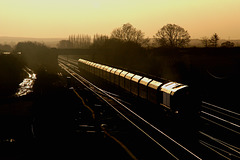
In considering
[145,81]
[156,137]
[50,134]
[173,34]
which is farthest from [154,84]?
[173,34]

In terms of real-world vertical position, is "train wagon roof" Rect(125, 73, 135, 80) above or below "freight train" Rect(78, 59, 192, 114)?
above

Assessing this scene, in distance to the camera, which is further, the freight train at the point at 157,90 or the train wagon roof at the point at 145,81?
the train wagon roof at the point at 145,81

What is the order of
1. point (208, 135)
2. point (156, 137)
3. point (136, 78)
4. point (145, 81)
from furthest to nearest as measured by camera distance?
point (136, 78), point (145, 81), point (208, 135), point (156, 137)

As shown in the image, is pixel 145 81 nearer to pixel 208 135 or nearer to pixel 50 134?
pixel 208 135

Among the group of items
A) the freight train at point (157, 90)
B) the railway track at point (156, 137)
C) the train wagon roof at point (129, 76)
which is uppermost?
the train wagon roof at point (129, 76)

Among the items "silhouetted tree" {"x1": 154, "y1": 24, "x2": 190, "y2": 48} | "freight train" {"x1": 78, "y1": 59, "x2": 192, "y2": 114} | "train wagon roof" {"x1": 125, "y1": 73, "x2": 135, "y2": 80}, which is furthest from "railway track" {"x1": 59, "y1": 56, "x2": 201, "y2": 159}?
"silhouetted tree" {"x1": 154, "y1": 24, "x2": 190, "y2": 48}

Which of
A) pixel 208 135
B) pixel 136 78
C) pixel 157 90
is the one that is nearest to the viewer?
pixel 208 135

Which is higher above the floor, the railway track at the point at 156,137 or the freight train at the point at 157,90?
the freight train at the point at 157,90

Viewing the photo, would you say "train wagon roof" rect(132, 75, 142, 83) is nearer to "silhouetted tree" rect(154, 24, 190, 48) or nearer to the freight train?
the freight train

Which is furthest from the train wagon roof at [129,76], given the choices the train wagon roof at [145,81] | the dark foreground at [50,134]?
the dark foreground at [50,134]

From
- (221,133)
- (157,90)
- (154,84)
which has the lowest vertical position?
(221,133)

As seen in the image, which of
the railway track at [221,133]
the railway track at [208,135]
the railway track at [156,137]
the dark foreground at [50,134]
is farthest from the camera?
the railway track at [221,133]

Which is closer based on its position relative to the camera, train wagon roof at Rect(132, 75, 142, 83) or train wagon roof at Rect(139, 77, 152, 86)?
train wagon roof at Rect(139, 77, 152, 86)

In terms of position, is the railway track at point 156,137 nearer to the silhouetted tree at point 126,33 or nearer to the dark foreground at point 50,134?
the dark foreground at point 50,134
